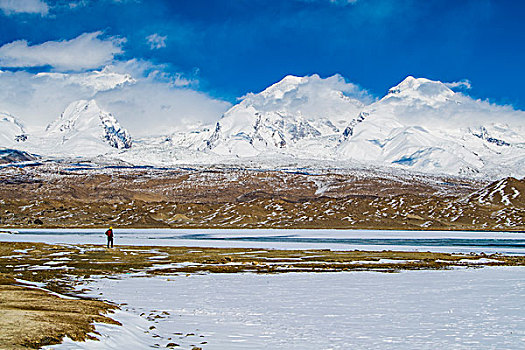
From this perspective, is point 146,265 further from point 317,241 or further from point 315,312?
point 317,241

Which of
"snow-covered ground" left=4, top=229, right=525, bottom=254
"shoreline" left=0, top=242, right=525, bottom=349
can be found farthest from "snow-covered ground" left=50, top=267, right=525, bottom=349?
"snow-covered ground" left=4, top=229, right=525, bottom=254

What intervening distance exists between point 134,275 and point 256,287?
9.83 meters

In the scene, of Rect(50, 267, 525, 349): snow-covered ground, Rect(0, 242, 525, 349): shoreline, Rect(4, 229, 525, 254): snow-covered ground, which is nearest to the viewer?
Rect(50, 267, 525, 349): snow-covered ground

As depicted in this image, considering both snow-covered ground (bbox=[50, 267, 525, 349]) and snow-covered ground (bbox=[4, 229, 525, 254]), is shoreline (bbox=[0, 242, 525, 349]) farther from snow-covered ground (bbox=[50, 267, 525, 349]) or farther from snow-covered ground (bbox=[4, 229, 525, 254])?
snow-covered ground (bbox=[4, 229, 525, 254])

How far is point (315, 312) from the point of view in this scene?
23.6m

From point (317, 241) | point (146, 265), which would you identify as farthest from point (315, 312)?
point (317, 241)

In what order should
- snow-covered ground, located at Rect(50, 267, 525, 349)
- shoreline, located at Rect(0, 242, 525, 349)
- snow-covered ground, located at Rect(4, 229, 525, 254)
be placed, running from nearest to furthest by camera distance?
1. snow-covered ground, located at Rect(50, 267, 525, 349)
2. shoreline, located at Rect(0, 242, 525, 349)
3. snow-covered ground, located at Rect(4, 229, 525, 254)

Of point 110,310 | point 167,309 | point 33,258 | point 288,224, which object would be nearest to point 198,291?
point 167,309

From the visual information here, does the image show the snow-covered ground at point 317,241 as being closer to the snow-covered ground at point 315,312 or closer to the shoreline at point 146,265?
the shoreline at point 146,265

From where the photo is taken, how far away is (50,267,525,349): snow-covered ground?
1758 cm

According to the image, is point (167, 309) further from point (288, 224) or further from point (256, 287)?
point (288, 224)

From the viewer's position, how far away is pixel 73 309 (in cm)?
2053

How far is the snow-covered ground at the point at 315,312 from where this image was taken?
57.7ft

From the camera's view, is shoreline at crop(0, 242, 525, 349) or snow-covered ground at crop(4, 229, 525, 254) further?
snow-covered ground at crop(4, 229, 525, 254)
